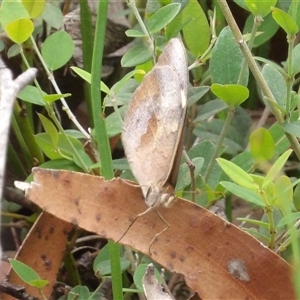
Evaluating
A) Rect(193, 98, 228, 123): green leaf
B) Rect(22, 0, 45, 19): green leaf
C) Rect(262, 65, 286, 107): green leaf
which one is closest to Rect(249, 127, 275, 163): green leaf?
Rect(262, 65, 286, 107): green leaf

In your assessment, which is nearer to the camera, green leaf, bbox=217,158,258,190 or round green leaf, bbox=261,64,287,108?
green leaf, bbox=217,158,258,190

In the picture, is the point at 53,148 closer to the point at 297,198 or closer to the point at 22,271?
the point at 22,271

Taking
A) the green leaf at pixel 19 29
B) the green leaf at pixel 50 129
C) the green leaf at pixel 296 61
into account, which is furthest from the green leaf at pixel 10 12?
the green leaf at pixel 296 61

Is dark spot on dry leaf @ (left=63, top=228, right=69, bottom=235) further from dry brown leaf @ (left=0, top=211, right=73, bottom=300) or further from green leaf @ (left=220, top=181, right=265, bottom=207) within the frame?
green leaf @ (left=220, top=181, right=265, bottom=207)

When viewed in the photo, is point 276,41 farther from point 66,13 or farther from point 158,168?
point 158,168

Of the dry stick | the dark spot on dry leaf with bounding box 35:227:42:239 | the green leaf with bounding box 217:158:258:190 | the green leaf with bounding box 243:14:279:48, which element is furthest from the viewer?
the green leaf with bounding box 243:14:279:48

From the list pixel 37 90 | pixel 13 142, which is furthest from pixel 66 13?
pixel 37 90

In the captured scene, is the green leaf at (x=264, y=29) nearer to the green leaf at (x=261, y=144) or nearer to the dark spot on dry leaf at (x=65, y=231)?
the green leaf at (x=261, y=144)

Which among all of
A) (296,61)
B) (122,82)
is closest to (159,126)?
(122,82)
